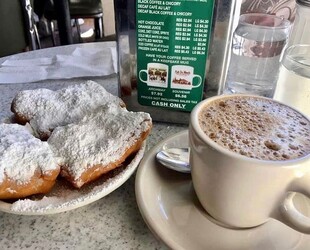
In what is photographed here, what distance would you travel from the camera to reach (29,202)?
1.00 ft

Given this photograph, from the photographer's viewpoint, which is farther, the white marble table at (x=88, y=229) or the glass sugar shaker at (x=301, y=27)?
the glass sugar shaker at (x=301, y=27)

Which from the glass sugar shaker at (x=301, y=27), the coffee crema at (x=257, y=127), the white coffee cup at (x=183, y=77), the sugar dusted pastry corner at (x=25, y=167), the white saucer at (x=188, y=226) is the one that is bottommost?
the white saucer at (x=188, y=226)

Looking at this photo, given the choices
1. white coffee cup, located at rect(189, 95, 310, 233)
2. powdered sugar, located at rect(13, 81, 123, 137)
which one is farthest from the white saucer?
powdered sugar, located at rect(13, 81, 123, 137)

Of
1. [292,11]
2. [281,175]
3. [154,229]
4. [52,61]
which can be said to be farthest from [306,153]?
[52,61]

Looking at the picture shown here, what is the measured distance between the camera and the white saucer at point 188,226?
0.28 m

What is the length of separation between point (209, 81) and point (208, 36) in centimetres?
6

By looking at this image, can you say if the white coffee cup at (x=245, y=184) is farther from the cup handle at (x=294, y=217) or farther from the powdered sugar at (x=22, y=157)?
the powdered sugar at (x=22, y=157)

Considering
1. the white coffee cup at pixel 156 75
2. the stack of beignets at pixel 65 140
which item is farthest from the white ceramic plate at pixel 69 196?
the white coffee cup at pixel 156 75

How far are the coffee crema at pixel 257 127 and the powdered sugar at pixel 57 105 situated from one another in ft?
0.51

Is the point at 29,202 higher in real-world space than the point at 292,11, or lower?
lower

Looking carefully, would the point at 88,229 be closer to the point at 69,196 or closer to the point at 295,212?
the point at 69,196

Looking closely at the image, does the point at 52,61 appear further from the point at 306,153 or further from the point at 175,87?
the point at 306,153

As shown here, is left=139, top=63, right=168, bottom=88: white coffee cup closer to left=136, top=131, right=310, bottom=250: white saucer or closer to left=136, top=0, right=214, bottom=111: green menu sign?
left=136, top=0, right=214, bottom=111: green menu sign

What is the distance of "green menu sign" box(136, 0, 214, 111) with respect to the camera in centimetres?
41
